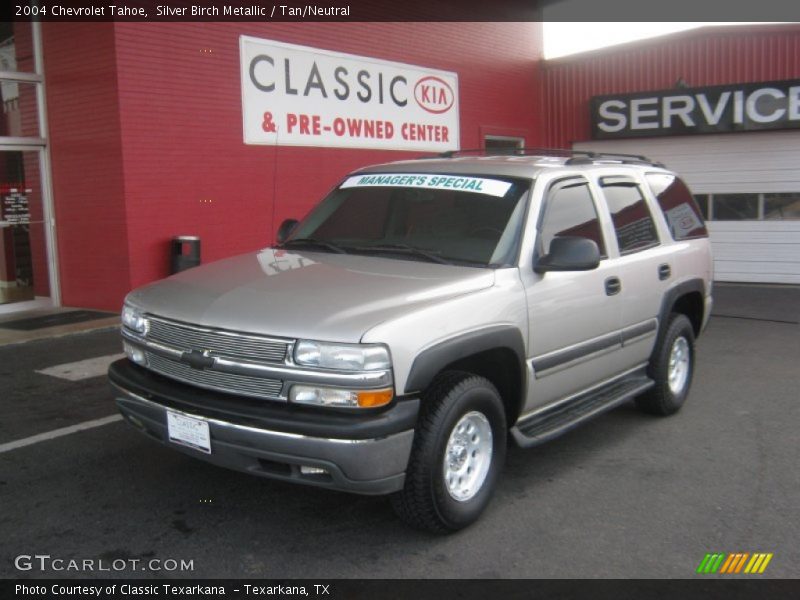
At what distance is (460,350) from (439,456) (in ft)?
1.66

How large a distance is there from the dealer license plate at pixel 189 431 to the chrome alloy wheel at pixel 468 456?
3.71 feet

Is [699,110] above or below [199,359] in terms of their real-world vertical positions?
above

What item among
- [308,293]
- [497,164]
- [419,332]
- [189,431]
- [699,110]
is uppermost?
[699,110]

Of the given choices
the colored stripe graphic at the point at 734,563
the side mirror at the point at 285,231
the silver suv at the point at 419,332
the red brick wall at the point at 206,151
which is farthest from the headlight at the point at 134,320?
the red brick wall at the point at 206,151

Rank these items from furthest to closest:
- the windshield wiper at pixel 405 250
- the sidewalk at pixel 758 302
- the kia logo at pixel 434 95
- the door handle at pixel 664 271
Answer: the kia logo at pixel 434 95, the sidewalk at pixel 758 302, the door handle at pixel 664 271, the windshield wiper at pixel 405 250

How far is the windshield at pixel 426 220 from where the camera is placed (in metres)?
4.48

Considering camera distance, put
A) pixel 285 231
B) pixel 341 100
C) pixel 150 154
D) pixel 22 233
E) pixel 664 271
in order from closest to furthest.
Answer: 1. pixel 285 231
2. pixel 664 271
3. pixel 150 154
4. pixel 22 233
5. pixel 341 100

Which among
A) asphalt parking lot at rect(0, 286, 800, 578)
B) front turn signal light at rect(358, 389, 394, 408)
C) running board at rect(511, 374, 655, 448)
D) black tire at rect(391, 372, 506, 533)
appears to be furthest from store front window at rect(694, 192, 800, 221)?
front turn signal light at rect(358, 389, 394, 408)

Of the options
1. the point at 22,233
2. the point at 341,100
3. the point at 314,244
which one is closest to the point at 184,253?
the point at 22,233

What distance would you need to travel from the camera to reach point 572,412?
4.76 metres

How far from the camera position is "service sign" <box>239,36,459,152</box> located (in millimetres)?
11516

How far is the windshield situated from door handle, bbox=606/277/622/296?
869 millimetres

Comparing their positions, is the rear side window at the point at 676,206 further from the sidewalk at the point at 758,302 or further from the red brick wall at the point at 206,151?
the red brick wall at the point at 206,151

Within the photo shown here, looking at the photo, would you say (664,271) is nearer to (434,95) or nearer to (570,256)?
(570,256)
